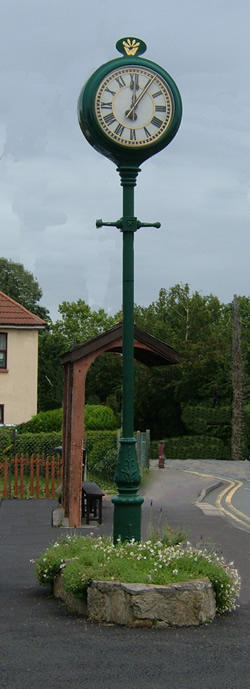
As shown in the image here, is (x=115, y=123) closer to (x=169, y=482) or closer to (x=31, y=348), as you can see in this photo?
(x=169, y=482)

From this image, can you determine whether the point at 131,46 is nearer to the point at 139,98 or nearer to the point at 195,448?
the point at 139,98

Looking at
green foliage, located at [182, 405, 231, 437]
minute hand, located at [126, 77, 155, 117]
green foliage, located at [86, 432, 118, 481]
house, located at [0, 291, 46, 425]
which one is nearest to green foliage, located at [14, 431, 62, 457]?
green foliage, located at [86, 432, 118, 481]

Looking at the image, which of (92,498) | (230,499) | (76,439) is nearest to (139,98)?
(76,439)

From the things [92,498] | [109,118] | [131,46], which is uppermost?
[131,46]

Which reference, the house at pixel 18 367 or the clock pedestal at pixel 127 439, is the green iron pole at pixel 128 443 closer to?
the clock pedestal at pixel 127 439

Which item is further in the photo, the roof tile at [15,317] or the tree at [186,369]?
the tree at [186,369]

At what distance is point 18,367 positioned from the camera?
3831 cm

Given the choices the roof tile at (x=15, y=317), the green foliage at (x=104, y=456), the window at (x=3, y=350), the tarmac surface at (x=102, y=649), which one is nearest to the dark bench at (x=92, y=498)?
the tarmac surface at (x=102, y=649)

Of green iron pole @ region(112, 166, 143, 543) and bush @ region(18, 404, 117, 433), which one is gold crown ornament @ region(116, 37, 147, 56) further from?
bush @ region(18, 404, 117, 433)

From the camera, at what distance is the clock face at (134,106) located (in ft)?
28.7

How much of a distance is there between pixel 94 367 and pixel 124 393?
172 ft

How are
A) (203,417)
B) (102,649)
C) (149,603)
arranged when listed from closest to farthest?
(102,649), (149,603), (203,417)

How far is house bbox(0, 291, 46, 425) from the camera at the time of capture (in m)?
38.2

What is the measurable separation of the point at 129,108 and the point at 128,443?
3.28m
